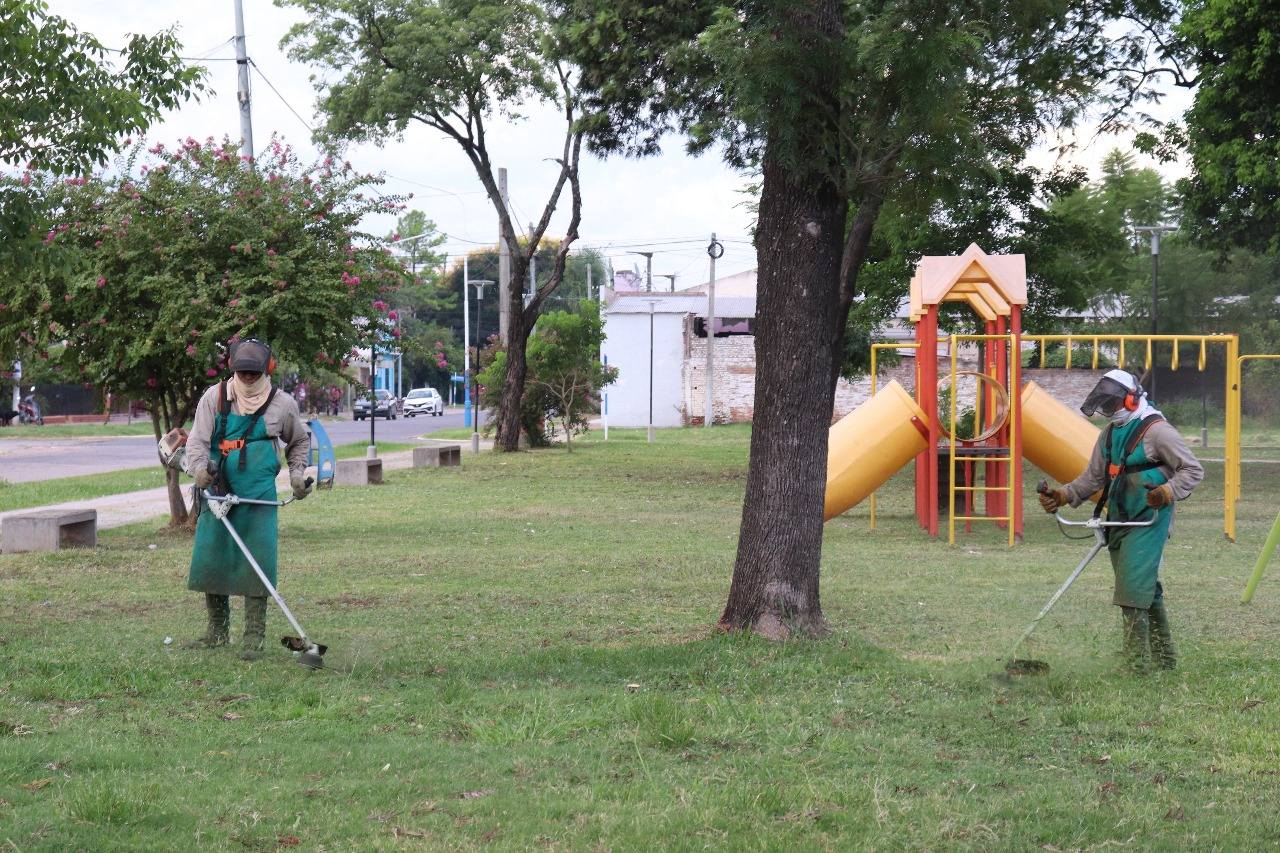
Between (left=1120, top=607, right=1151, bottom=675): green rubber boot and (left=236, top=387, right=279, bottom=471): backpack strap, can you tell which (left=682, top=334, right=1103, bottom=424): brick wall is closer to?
(left=1120, top=607, right=1151, bottom=675): green rubber boot

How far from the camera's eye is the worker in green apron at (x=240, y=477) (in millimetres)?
8156

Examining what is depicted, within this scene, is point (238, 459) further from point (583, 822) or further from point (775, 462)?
point (583, 822)

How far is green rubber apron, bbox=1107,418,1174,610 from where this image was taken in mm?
7641

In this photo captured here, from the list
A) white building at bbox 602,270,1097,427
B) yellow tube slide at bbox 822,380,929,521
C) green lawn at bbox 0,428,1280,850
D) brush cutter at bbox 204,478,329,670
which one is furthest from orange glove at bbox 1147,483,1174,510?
white building at bbox 602,270,1097,427

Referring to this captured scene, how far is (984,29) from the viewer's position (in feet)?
31.2

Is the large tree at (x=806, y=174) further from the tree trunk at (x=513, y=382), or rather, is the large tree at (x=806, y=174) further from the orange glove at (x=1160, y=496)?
the tree trunk at (x=513, y=382)

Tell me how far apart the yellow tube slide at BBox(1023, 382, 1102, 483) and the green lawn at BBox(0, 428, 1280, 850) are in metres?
3.89

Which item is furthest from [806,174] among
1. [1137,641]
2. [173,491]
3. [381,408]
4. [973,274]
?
[381,408]

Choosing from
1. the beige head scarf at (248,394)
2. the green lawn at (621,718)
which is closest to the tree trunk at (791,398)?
the green lawn at (621,718)

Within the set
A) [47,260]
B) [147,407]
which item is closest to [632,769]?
[47,260]

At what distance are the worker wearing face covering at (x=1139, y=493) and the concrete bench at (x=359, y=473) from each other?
56.6ft

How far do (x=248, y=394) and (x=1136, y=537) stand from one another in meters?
5.06

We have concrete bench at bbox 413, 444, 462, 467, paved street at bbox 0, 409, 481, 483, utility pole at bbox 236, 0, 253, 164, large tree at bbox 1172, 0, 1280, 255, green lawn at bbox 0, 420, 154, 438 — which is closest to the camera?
large tree at bbox 1172, 0, 1280, 255

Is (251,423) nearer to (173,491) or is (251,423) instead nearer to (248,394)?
(248,394)
